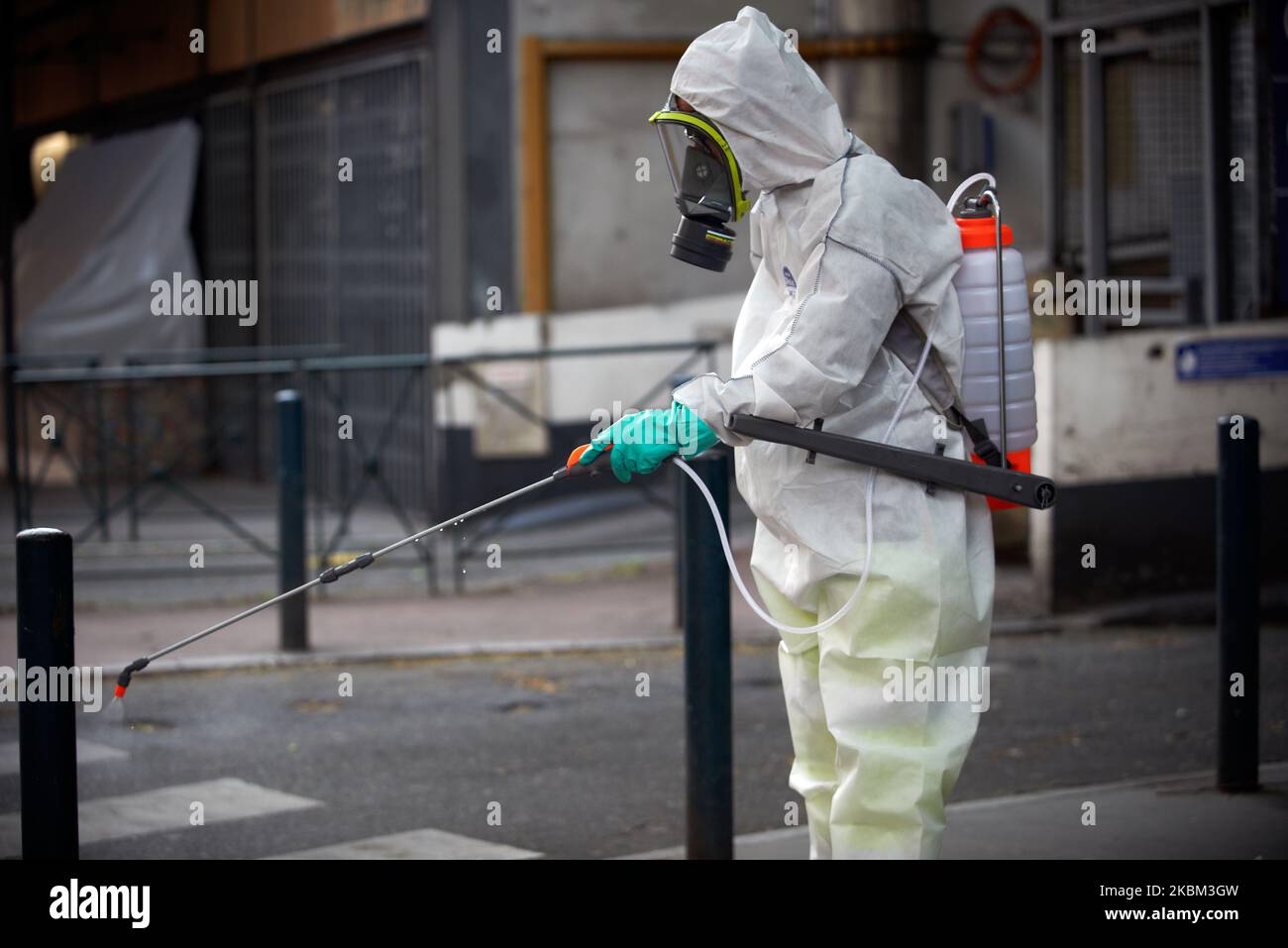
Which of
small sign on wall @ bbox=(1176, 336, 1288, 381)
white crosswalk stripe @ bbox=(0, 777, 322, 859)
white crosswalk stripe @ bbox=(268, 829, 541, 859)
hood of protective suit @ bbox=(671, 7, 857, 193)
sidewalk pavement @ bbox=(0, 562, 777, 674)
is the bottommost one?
white crosswalk stripe @ bbox=(268, 829, 541, 859)

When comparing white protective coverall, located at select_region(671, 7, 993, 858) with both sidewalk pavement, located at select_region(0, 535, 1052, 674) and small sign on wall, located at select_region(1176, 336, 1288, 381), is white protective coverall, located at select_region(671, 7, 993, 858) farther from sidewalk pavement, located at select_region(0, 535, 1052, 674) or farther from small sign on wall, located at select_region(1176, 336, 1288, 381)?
small sign on wall, located at select_region(1176, 336, 1288, 381)

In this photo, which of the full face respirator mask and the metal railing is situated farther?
the metal railing

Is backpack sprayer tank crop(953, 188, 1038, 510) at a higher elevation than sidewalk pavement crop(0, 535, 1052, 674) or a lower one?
higher

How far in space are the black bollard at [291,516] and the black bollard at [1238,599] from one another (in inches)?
173

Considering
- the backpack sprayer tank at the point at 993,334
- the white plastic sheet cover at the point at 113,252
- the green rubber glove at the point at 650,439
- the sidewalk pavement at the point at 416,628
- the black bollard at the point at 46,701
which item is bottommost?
the sidewalk pavement at the point at 416,628

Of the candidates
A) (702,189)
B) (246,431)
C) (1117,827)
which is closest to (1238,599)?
(1117,827)

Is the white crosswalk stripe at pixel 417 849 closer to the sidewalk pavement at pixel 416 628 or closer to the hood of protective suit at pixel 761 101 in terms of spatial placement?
the hood of protective suit at pixel 761 101

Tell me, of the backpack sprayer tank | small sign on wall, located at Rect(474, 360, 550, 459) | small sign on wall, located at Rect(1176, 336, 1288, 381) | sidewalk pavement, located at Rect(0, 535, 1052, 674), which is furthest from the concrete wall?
the backpack sprayer tank

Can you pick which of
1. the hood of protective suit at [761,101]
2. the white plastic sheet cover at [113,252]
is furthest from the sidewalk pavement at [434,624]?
the white plastic sheet cover at [113,252]

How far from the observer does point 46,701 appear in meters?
4.05

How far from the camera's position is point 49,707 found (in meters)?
4.05

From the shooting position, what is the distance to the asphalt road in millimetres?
6254

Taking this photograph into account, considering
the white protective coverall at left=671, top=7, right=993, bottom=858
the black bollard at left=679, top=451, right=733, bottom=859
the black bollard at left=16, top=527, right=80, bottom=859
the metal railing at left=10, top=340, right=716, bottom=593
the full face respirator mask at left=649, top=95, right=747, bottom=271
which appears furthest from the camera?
the metal railing at left=10, top=340, right=716, bottom=593

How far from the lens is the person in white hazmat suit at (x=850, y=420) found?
13.8ft
